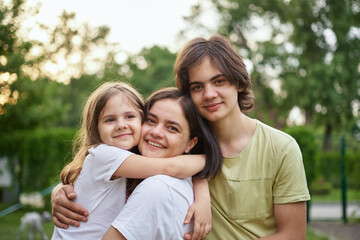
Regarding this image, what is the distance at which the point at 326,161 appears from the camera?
45.5 feet

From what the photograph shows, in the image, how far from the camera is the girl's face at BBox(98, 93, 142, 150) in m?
2.68

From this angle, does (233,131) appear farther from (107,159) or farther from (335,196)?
(335,196)

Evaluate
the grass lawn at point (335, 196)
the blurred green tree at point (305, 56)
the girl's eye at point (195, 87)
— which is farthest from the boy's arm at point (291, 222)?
the blurred green tree at point (305, 56)

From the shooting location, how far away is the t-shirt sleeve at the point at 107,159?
2410 millimetres

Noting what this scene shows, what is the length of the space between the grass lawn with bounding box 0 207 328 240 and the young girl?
7.73 meters

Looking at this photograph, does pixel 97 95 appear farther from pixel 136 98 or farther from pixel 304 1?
pixel 304 1

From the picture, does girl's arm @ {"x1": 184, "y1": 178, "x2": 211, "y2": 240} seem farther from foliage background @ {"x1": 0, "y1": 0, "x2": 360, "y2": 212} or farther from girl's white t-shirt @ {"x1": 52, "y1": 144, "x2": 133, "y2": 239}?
foliage background @ {"x1": 0, "y1": 0, "x2": 360, "y2": 212}

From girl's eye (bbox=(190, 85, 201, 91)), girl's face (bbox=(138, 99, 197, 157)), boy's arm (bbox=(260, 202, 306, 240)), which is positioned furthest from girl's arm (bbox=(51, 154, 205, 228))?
boy's arm (bbox=(260, 202, 306, 240))

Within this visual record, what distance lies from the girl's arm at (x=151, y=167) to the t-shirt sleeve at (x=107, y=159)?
0.04 meters

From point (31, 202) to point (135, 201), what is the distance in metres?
12.5

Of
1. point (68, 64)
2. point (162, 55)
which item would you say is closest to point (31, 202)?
point (68, 64)

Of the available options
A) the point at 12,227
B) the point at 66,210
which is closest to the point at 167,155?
the point at 66,210

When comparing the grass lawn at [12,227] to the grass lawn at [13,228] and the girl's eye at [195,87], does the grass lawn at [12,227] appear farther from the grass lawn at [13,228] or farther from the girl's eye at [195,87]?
the girl's eye at [195,87]

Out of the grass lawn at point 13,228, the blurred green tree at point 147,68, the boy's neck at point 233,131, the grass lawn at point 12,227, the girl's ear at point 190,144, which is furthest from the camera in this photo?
the blurred green tree at point 147,68
